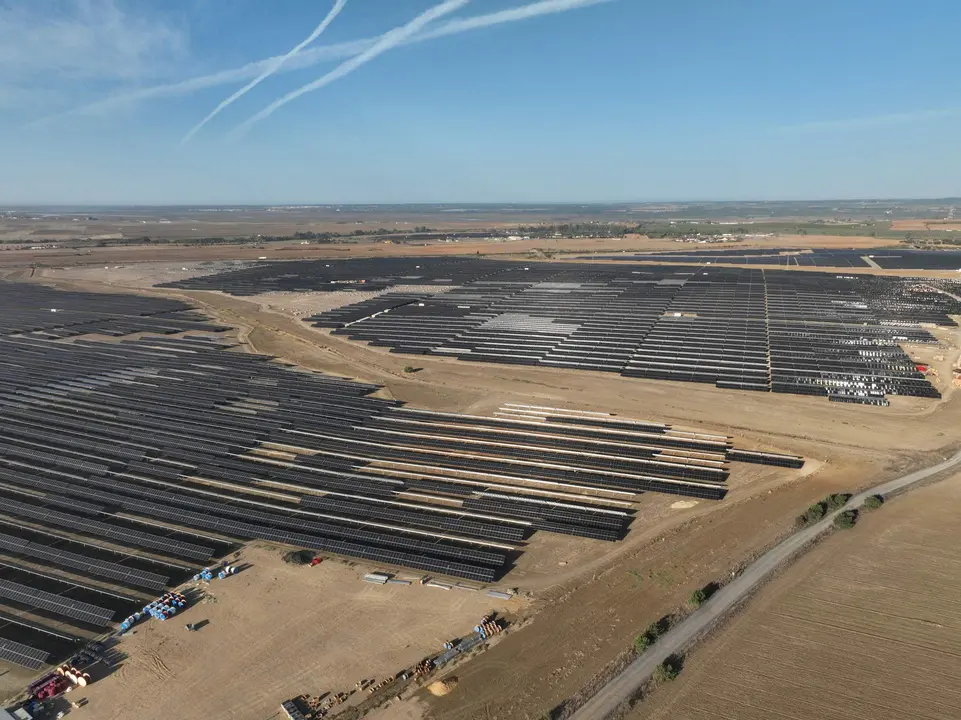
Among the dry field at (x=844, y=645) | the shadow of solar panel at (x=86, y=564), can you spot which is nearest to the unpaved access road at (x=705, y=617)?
the dry field at (x=844, y=645)

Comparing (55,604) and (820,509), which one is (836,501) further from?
(55,604)

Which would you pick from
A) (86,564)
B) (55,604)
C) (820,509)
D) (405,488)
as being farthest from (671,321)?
(55,604)

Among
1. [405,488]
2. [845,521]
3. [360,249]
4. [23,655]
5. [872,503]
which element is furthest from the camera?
[360,249]

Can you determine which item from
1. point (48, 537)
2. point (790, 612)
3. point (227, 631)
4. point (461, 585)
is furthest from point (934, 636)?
point (48, 537)

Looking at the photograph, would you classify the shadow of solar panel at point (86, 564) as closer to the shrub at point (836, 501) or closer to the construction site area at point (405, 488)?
the construction site area at point (405, 488)

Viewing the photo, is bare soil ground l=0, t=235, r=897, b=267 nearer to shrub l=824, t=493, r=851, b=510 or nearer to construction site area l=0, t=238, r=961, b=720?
construction site area l=0, t=238, r=961, b=720

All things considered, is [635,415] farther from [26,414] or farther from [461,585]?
[26,414]

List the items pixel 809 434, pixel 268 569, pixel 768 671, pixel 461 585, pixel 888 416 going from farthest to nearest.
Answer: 1. pixel 888 416
2. pixel 809 434
3. pixel 268 569
4. pixel 461 585
5. pixel 768 671
